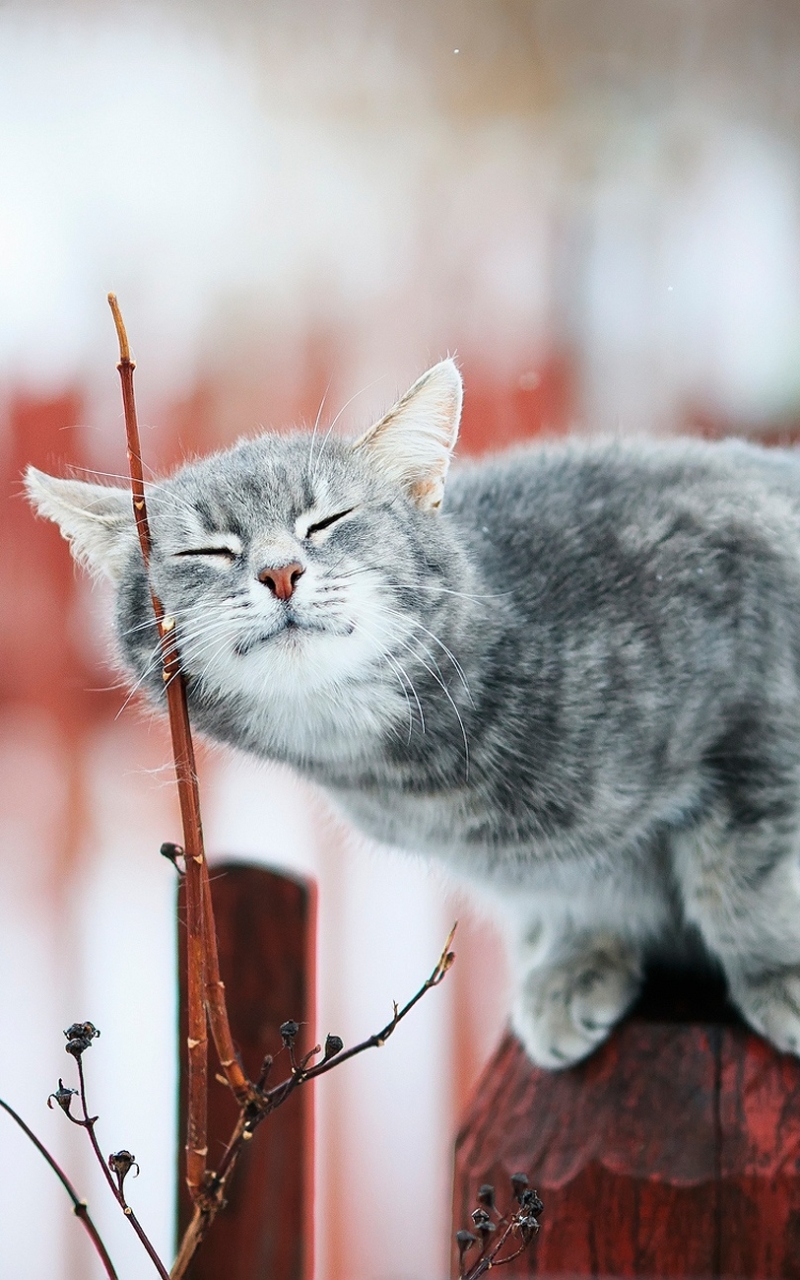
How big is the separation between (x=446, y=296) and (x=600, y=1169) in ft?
2.55

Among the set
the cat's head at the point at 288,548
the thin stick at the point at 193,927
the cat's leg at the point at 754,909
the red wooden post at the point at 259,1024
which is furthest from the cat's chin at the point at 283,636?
the cat's leg at the point at 754,909

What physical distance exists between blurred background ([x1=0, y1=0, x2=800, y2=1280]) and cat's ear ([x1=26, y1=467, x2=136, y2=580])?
0.31ft

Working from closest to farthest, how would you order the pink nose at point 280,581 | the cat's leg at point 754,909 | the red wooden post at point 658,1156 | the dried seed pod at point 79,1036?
the dried seed pod at point 79,1036 → the pink nose at point 280,581 → the red wooden post at point 658,1156 → the cat's leg at point 754,909

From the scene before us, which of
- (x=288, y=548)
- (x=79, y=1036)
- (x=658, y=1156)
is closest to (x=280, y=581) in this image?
(x=288, y=548)

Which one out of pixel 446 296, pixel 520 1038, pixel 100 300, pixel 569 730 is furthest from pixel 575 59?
pixel 520 1038

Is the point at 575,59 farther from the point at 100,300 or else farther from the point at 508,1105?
the point at 508,1105

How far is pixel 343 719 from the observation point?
72 cm

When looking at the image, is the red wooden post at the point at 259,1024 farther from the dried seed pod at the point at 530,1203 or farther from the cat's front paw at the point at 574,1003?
the dried seed pod at the point at 530,1203

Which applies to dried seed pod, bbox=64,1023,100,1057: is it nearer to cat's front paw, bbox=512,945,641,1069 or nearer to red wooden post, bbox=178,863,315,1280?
red wooden post, bbox=178,863,315,1280

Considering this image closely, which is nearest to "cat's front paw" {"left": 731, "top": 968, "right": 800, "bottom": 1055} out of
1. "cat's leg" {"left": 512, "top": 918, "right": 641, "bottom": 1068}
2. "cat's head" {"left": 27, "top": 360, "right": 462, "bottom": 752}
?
"cat's leg" {"left": 512, "top": 918, "right": 641, "bottom": 1068}

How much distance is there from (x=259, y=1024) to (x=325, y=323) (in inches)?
26.3

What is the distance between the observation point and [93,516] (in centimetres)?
67

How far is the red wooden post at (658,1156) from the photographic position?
2.45ft

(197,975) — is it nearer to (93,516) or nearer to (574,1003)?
(93,516)
